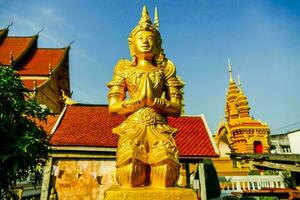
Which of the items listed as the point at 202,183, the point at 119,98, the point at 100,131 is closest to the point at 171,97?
the point at 119,98

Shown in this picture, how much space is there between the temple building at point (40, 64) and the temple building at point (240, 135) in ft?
40.1

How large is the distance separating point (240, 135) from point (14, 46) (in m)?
19.2

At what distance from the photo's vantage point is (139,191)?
8.58ft

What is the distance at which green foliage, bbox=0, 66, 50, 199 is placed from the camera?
17.4ft

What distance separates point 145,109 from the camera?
3199 mm

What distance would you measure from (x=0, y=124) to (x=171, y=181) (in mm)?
4032

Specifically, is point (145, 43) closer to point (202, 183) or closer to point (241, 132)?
point (202, 183)

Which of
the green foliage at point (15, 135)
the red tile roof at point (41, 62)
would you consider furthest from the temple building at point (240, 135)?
the green foliage at point (15, 135)

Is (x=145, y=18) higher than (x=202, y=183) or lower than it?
higher

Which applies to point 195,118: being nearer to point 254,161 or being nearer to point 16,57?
point 254,161

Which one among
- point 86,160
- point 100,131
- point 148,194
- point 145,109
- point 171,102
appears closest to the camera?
point 148,194

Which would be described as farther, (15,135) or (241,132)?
(241,132)

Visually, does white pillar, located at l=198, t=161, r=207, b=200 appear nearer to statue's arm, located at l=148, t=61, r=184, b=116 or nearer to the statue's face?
statue's arm, located at l=148, t=61, r=184, b=116

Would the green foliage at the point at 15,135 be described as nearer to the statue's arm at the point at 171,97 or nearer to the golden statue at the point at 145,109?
the golden statue at the point at 145,109
